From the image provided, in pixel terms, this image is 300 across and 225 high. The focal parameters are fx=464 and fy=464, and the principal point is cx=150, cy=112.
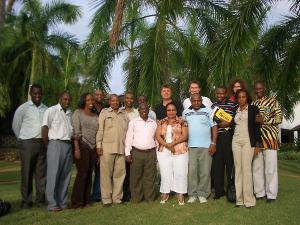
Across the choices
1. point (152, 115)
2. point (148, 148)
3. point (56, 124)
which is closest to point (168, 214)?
point (148, 148)

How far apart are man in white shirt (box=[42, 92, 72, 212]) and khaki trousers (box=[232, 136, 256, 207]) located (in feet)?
9.38

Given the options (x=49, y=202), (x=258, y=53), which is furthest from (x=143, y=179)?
(x=258, y=53)

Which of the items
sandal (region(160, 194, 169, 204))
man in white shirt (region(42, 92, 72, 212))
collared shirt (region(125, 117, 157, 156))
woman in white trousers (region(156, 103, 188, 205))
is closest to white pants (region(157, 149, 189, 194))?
woman in white trousers (region(156, 103, 188, 205))

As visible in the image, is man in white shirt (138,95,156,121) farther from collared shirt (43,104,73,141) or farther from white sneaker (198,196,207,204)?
white sneaker (198,196,207,204)

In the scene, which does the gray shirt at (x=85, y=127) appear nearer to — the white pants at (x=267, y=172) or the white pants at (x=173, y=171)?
the white pants at (x=173, y=171)

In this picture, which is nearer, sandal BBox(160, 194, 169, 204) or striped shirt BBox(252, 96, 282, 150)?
striped shirt BBox(252, 96, 282, 150)

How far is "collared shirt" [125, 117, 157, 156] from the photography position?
27.3 feet

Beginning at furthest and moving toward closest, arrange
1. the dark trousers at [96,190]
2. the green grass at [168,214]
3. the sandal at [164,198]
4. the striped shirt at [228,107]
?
1. the dark trousers at [96,190]
2. the sandal at [164,198]
3. the striped shirt at [228,107]
4. the green grass at [168,214]

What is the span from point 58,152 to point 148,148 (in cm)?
163

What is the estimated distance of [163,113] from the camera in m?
8.86

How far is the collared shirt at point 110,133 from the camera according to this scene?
821cm

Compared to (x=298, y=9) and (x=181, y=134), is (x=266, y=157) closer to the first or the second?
(x=181, y=134)

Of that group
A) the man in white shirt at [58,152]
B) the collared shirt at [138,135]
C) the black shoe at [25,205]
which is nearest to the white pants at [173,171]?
the collared shirt at [138,135]

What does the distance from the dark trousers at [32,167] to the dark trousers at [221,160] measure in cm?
304
